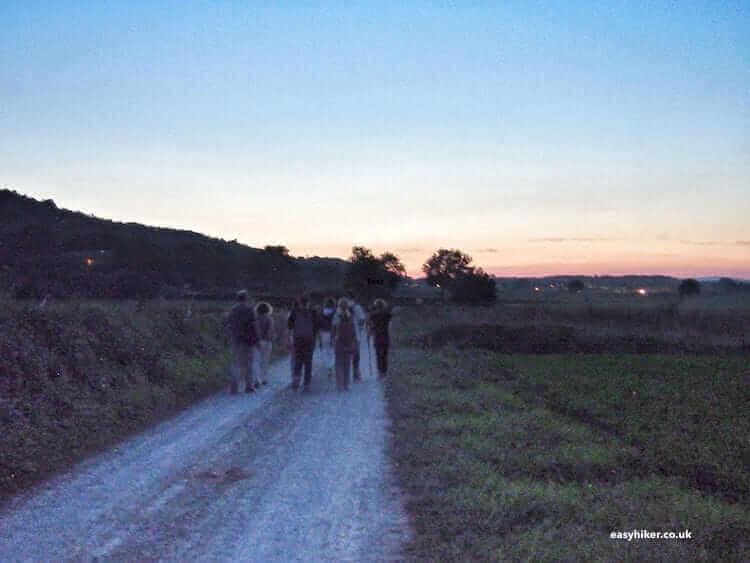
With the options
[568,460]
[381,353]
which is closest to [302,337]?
[381,353]

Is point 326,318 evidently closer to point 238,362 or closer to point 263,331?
point 263,331

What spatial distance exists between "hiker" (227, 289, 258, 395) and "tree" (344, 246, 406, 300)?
87.1m

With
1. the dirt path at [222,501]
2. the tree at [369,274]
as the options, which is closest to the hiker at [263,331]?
the dirt path at [222,501]

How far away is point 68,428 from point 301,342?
739cm

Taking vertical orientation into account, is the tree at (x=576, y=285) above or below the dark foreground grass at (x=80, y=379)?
above

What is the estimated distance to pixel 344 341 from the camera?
18672mm

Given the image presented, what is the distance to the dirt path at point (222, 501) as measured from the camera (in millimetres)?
6461

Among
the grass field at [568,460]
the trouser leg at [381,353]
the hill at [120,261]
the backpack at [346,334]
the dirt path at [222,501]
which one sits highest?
the hill at [120,261]

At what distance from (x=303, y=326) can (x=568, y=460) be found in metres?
9.37

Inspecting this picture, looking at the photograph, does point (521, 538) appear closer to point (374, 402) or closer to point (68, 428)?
point (68, 428)

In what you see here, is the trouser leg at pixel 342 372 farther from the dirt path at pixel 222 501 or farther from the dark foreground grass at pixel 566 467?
the dirt path at pixel 222 501

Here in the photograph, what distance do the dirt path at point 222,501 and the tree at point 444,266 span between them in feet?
376

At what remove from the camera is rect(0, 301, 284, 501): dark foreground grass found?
10.5 m

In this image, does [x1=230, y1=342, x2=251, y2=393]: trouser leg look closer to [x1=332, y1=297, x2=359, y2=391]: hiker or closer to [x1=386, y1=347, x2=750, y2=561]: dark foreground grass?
[x1=332, y1=297, x2=359, y2=391]: hiker
